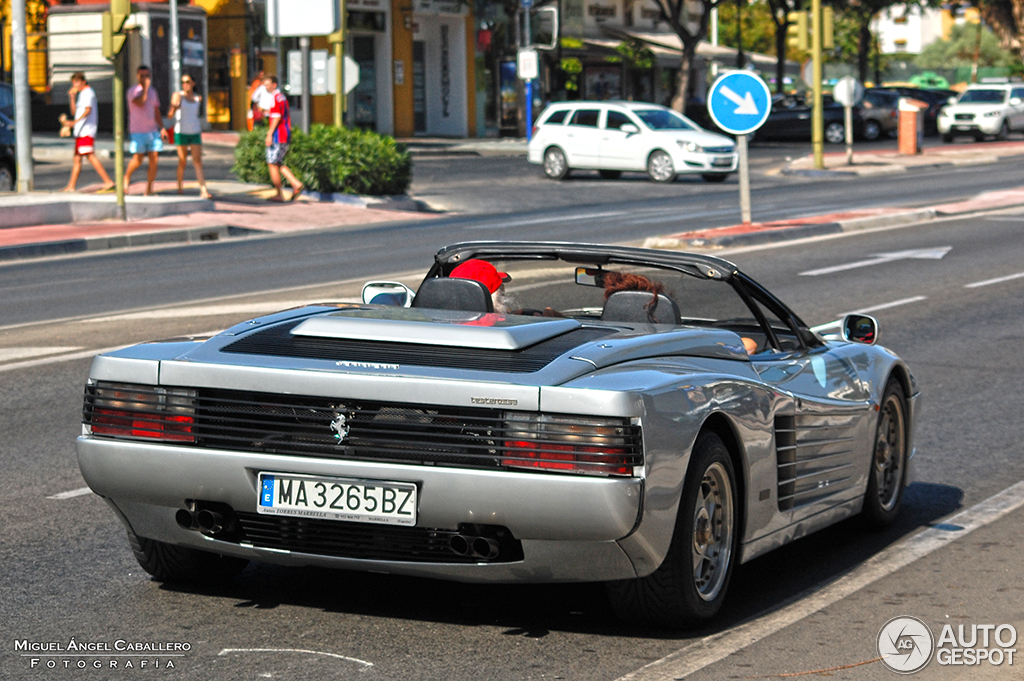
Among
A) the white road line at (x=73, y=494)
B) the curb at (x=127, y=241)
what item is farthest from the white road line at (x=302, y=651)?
the curb at (x=127, y=241)

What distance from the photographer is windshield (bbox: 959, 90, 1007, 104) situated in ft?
172

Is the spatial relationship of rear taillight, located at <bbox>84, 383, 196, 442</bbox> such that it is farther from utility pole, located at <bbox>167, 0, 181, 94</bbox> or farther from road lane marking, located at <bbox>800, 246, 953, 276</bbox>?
utility pole, located at <bbox>167, 0, 181, 94</bbox>

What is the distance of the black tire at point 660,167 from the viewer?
109 ft

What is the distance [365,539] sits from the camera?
4555 millimetres

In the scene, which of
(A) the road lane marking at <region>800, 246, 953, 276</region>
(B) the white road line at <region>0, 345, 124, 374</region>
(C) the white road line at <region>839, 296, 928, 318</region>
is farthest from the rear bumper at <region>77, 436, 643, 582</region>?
(A) the road lane marking at <region>800, 246, 953, 276</region>

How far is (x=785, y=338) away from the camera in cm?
603

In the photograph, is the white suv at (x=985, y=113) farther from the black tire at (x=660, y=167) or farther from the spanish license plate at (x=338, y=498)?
the spanish license plate at (x=338, y=498)

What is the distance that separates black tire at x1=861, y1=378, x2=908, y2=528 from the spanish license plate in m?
2.35

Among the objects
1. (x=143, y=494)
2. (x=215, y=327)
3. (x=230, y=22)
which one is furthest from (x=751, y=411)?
(x=230, y=22)

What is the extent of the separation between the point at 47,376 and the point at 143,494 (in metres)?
5.25

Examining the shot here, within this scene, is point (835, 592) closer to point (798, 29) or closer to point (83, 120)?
point (83, 120)

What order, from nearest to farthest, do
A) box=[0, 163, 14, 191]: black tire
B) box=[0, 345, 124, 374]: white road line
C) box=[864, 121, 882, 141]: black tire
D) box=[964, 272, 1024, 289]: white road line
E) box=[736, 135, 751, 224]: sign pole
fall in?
box=[0, 345, 124, 374]: white road line → box=[964, 272, 1024, 289]: white road line → box=[736, 135, 751, 224]: sign pole → box=[0, 163, 14, 191]: black tire → box=[864, 121, 882, 141]: black tire

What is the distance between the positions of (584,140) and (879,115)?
72.4 feet

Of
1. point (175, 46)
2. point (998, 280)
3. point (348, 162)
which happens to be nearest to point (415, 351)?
point (998, 280)
